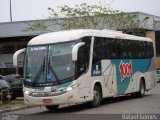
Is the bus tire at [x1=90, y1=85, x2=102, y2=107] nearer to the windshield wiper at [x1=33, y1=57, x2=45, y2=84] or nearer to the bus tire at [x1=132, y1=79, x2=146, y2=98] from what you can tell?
the windshield wiper at [x1=33, y1=57, x2=45, y2=84]

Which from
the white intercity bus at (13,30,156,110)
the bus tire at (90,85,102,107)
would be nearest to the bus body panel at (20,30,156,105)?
the white intercity bus at (13,30,156,110)

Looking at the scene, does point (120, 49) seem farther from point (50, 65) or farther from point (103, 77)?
point (50, 65)

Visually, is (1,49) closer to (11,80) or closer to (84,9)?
(84,9)

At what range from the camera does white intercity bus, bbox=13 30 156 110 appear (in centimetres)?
1883

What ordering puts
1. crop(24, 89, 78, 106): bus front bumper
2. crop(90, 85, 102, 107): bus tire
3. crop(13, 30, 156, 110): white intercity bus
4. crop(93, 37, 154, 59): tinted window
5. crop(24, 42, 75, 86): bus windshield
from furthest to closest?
crop(93, 37, 154, 59): tinted window, crop(90, 85, 102, 107): bus tire, crop(24, 42, 75, 86): bus windshield, crop(13, 30, 156, 110): white intercity bus, crop(24, 89, 78, 106): bus front bumper

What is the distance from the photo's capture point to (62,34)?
65.2 feet

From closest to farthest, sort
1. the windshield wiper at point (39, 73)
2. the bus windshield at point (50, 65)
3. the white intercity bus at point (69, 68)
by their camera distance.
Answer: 1. the white intercity bus at point (69, 68)
2. the bus windshield at point (50, 65)
3. the windshield wiper at point (39, 73)

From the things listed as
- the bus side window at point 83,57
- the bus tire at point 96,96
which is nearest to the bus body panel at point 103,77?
the bus side window at point 83,57

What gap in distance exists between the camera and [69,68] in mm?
18938

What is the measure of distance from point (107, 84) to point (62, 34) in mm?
3649

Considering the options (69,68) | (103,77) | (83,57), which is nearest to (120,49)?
(103,77)

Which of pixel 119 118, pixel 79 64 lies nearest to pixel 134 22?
pixel 79 64

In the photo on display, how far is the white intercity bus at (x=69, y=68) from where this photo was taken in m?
18.8

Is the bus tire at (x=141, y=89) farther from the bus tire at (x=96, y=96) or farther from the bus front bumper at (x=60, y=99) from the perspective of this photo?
the bus front bumper at (x=60, y=99)
